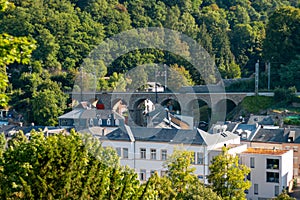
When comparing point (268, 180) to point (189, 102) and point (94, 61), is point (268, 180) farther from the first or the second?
point (94, 61)

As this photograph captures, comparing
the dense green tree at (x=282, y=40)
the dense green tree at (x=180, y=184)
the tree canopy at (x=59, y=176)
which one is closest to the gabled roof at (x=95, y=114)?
the dense green tree at (x=180, y=184)

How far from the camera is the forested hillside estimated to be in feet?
146

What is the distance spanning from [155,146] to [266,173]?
4.33m

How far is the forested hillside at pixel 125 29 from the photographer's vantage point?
146 ft

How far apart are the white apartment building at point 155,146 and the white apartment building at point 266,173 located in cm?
144

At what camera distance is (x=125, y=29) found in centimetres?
5672

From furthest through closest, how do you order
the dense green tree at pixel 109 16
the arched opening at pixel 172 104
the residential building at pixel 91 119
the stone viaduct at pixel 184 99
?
the dense green tree at pixel 109 16, the arched opening at pixel 172 104, the stone viaduct at pixel 184 99, the residential building at pixel 91 119

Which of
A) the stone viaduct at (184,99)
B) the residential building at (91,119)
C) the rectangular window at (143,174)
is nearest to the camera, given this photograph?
the rectangular window at (143,174)

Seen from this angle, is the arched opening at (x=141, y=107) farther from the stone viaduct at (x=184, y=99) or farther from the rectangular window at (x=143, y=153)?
the rectangular window at (x=143, y=153)

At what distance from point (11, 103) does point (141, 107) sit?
39.9 feet

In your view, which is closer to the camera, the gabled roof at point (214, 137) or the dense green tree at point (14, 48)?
the dense green tree at point (14, 48)

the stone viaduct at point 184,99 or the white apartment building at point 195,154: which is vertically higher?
the stone viaduct at point 184,99

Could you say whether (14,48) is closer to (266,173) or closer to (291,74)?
(266,173)

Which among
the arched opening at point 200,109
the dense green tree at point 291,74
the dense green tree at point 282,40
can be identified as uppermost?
the dense green tree at point 282,40
